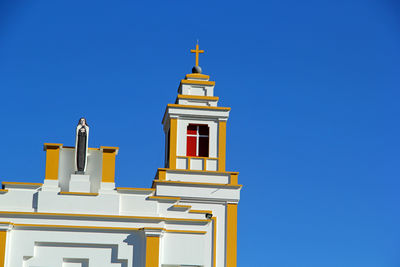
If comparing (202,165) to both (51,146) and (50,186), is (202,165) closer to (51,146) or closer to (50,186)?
(51,146)

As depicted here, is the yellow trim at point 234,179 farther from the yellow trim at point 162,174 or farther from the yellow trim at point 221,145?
the yellow trim at point 162,174

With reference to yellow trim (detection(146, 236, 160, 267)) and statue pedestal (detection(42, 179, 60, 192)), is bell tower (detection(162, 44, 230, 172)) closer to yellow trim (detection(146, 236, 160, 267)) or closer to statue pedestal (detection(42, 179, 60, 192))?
yellow trim (detection(146, 236, 160, 267))

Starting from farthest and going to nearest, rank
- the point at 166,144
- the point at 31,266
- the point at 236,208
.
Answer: the point at 166,144 < the point at 236,208 < the point at 31,266

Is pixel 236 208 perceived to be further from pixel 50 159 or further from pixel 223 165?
pixel 50 159

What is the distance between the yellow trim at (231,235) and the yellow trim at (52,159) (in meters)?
8.29

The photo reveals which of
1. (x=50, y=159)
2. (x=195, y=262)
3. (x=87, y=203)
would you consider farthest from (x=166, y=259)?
(x=50, y=159)

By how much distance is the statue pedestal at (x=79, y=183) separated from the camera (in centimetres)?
4131

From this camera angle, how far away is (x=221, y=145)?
45.3 meters

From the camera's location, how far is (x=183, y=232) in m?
40.9

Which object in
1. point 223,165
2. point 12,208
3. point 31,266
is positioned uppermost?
point 223,165

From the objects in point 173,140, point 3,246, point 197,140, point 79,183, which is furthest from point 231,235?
point 3,246

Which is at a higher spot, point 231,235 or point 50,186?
point 50,186

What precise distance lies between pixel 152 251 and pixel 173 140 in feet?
23.2

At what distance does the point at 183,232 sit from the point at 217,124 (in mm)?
7031
